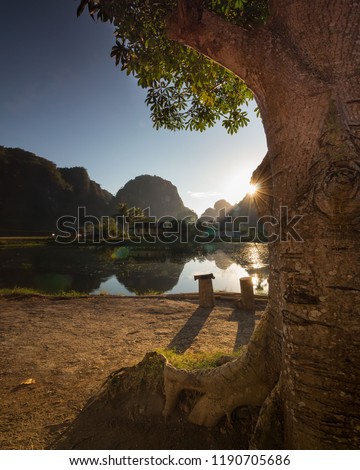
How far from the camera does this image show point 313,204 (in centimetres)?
190

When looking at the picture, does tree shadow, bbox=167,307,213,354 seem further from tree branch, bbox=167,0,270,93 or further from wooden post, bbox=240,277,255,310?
tree branch, bbox=167,0,270,93

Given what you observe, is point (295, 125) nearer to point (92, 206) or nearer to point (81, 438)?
point (81, 438)

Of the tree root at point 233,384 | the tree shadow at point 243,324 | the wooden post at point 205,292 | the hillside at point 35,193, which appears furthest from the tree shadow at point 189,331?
the hillside at point 35,193

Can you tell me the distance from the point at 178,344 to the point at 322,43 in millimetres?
5923

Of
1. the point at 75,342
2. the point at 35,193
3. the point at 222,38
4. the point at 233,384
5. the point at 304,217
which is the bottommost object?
the point at 75,342

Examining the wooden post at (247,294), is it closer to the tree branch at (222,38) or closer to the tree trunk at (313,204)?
the tree trunk at (313,204)

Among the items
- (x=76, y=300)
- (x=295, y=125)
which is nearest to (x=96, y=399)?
(x=295, y=125)

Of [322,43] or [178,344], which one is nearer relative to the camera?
[322,43]

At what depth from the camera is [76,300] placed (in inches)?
422

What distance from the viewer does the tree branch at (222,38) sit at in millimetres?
2412

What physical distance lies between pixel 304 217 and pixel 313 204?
113mm

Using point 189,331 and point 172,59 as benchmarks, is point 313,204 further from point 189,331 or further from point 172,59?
point 189,331

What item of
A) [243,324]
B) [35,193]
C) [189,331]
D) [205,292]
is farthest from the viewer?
[35,193]

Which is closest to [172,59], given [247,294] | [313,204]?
[313,204]
